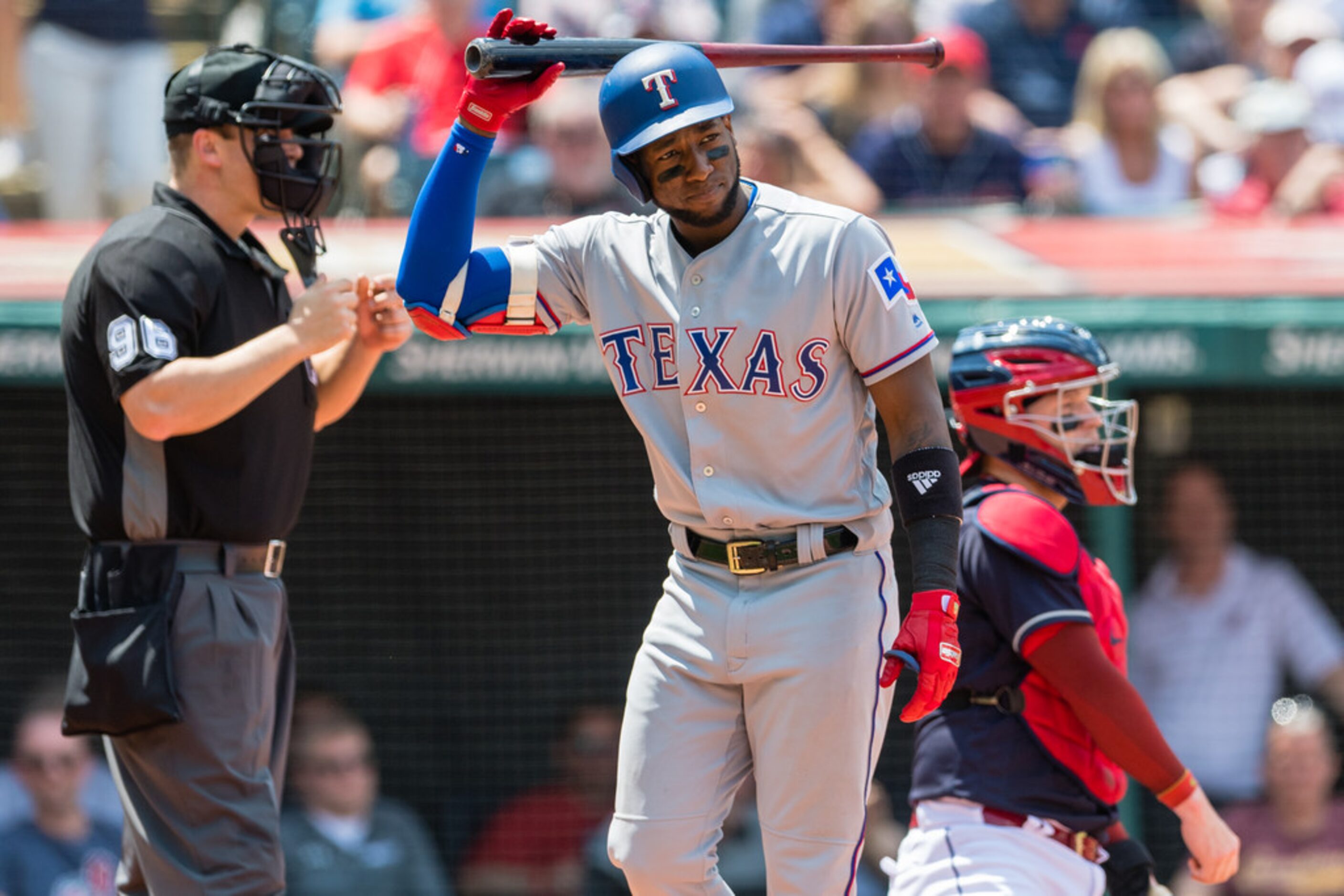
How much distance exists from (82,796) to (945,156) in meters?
4.06

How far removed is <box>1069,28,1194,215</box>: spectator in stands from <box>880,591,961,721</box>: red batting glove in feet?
14.3

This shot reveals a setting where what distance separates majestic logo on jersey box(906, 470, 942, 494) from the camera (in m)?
2.63

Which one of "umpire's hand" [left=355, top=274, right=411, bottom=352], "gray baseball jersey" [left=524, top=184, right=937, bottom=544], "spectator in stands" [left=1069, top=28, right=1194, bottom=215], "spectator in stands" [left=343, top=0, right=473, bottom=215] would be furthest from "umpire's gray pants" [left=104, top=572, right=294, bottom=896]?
"spectator in stands" [left=1069, top=28, right=1194, bottom=215]

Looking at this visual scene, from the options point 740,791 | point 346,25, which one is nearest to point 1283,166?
point 740,791

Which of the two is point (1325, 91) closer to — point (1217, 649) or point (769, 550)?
point (1217, 649)

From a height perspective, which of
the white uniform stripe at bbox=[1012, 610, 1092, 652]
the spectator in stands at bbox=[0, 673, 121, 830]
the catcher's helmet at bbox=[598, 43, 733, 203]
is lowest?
the spectator in stands at bbox=[0, 673, 121, 830]

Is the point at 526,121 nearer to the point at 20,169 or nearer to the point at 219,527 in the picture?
the point at 20,169

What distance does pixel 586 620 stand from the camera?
6.30 meters

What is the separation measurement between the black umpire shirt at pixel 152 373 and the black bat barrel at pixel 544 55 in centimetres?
77

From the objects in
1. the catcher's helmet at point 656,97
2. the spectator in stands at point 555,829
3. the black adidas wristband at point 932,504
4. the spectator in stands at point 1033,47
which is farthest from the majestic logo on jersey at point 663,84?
the spectator in stands at point 1033,47

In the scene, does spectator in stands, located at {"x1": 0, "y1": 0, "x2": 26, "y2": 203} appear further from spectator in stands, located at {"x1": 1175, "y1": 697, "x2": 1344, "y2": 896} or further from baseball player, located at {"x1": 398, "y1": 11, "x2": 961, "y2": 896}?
spectator in stands, located at {"x1": 1175, "y1": 697, "x2": 1344, "y2": 896}

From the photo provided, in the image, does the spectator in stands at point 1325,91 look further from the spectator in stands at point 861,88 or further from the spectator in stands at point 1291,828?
the spectator in stands at point 1291,828

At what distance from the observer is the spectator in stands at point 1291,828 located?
18.2ft

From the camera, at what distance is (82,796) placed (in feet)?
18.2
